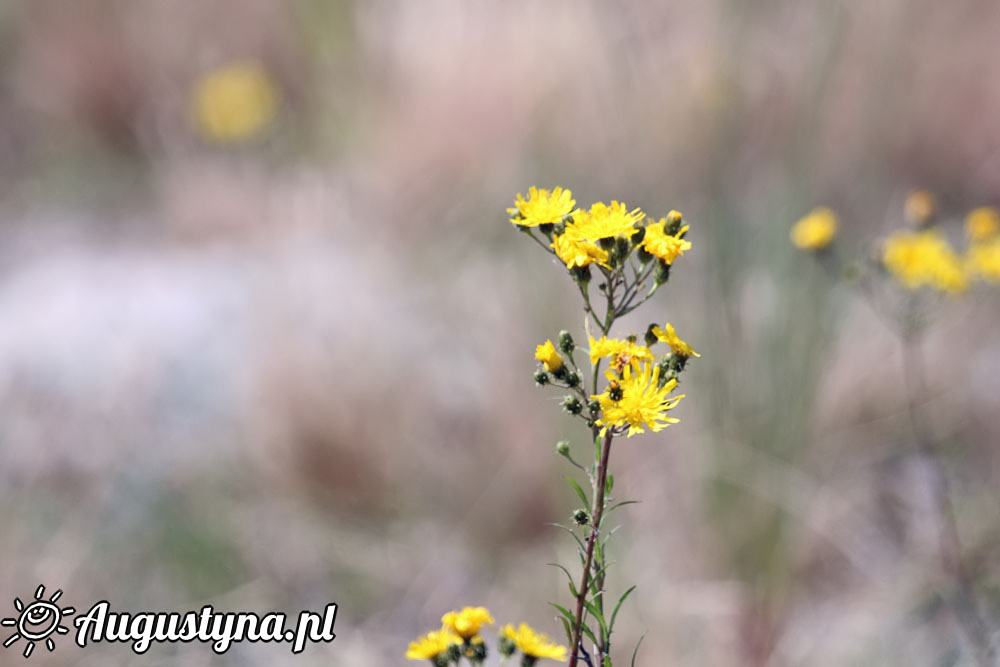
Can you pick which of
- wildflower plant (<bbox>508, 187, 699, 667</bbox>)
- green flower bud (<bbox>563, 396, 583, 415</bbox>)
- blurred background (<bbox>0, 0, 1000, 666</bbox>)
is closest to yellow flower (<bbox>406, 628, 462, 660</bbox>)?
wildflower plant (<bbox>508, 187, 699, 667</bbox>)

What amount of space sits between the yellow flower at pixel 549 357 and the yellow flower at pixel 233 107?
390 cm

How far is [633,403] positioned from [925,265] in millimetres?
1104

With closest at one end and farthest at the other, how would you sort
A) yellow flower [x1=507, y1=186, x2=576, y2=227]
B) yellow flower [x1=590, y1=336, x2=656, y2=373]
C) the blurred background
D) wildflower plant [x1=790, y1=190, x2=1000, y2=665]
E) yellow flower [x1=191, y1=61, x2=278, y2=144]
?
yellow flower [x1=590, y1=336, x2=656, y2=373] → yellow flower [x1=507, y1=186, x2=576, y2=227] → wildflower plant [x1=790, y1=190, x2=1000, y2=665] → the blurred background → yellow flower [x1=191, y1=61, x2=278, y2=144]

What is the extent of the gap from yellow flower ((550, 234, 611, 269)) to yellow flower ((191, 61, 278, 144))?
12.7 ft

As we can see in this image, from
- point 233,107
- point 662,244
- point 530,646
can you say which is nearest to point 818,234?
point 662,244

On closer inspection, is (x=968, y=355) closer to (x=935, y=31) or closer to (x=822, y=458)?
(x=822, y=458)

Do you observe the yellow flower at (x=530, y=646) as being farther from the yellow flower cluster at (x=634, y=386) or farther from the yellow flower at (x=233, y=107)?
the yellow flower at (x=233, y=107)

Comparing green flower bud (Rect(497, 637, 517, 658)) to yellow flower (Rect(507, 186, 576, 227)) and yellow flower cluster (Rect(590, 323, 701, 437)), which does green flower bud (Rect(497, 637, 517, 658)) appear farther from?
yellow flower (Rect(507, 186, 576, 227))

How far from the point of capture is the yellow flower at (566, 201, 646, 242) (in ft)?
3.15

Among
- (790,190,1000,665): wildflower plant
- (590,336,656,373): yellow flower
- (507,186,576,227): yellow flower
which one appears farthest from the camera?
(790,190,1000,665): wildflower plant

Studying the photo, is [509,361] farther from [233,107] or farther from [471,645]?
[233,107]

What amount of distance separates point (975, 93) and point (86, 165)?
14.6 feet

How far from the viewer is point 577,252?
97 centimetres

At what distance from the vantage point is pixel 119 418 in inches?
109
